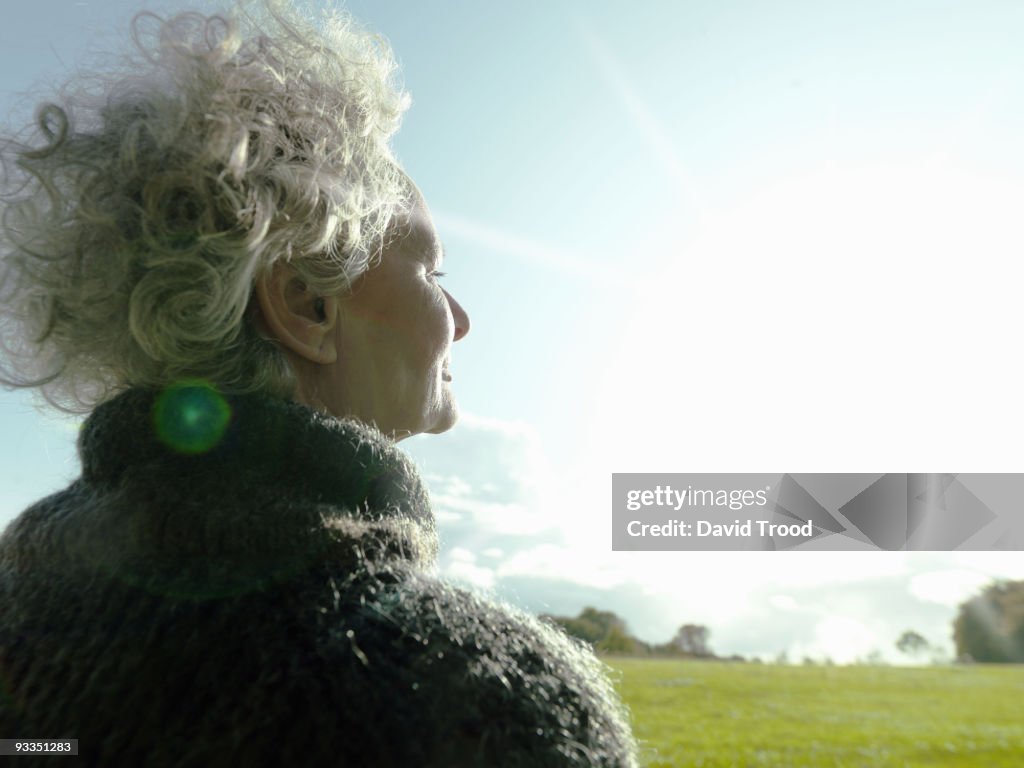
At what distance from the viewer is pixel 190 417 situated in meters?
0.93

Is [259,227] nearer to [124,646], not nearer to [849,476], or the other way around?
[124,646]

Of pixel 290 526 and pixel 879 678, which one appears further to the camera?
pixel 879 678

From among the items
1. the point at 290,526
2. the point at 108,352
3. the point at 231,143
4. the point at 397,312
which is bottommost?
the point at 290,526

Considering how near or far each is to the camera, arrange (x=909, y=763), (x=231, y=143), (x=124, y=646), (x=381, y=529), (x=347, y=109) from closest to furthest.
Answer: (x=124, y=646)
(x=381, y=529)
(x=231, y=143)
(x=347, y=109)
(x=909, y=763)

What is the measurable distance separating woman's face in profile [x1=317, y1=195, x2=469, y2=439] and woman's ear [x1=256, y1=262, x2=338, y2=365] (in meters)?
0.02

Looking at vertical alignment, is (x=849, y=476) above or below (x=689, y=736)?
above

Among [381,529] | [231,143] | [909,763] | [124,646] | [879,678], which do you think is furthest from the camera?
[879,678]

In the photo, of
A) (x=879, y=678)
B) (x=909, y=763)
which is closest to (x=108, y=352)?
(x=909, y=763)

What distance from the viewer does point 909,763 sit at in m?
4.61

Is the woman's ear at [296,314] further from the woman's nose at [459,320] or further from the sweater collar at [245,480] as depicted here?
the woman's nose at [459,320]

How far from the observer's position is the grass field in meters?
4.61

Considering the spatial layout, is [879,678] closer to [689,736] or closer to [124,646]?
[689,736]

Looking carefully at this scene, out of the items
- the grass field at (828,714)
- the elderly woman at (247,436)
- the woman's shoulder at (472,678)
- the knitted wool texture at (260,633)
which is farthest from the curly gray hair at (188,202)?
the grass field at (828,714)

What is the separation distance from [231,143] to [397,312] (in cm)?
34
